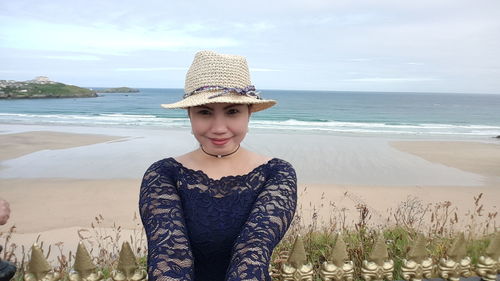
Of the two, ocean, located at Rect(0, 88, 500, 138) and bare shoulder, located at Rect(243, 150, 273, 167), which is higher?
bare shoulder, located at Rect(243, 150, 273, 167)

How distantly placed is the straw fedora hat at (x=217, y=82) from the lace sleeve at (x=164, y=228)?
1.17ft

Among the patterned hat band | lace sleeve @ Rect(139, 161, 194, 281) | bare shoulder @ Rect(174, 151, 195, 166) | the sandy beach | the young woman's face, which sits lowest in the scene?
the sandy beach

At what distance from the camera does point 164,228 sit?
161 centimetres

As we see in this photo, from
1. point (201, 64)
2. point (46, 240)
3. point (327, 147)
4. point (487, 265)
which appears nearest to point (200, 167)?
point (201, 64)

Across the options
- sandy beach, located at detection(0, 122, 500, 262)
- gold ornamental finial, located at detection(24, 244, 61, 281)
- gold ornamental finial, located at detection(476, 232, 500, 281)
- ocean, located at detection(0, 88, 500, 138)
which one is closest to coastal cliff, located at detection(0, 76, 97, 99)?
ocean, located at detection(0, 88, 500, 138)

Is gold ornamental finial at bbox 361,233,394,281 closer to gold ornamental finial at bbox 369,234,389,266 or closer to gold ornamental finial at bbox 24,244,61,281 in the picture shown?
gold ornamental finial at bbox 369,234,389,266

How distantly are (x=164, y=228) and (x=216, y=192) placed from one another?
0.92 ft

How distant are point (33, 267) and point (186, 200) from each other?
910mm

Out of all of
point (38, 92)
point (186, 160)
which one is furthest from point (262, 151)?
point (38, 92)

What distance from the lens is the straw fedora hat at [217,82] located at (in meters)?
1.73

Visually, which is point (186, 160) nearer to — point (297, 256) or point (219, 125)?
point (219, 125)

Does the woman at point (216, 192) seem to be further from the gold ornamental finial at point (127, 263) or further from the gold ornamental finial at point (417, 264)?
the gold ornamental finial at point (417, 264)

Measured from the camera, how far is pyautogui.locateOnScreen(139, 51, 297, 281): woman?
159 cm

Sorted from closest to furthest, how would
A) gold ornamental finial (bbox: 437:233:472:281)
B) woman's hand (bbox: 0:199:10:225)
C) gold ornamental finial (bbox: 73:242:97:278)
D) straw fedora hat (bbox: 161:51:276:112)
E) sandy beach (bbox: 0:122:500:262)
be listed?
woman's hand (bbox: 0:199:10:225)
straw fedora hat (bbox: 161:51:276:112)
gold ornamental finial (bbox: 73:242:97:278)
gold ornamental finial (bbox: 437:233:472:281)
sandy beach (bbox: 0:122:500:262)
